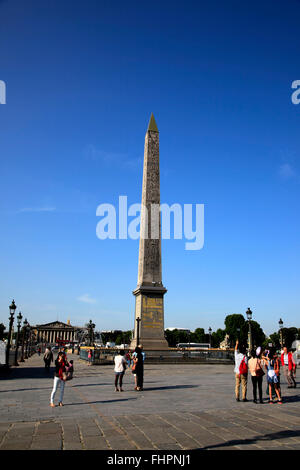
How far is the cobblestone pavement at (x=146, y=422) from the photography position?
20.5ft

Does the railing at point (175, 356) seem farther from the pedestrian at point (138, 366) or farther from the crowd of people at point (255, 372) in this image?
the crowd of people at point (255, 372)

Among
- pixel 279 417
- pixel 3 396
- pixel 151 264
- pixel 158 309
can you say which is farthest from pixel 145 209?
pixel 279 417

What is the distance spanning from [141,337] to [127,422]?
24138mm

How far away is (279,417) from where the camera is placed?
8.86 meters

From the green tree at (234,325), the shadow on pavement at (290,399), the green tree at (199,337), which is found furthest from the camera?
the green tree at (199,337)

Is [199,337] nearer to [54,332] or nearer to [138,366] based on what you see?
[54,332]

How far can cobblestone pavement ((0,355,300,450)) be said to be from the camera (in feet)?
20.5

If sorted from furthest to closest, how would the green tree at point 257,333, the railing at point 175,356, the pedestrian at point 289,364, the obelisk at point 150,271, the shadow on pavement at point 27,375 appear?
the green tree at point 257,333, the obelisk at point 150,271, the railing at point 175,356, the shadow on pavement at point 27,375, the pedestrian at point 289,364

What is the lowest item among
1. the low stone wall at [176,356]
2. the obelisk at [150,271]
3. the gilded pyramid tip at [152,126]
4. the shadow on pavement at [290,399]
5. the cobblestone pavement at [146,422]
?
the low stone wall at [176,356]

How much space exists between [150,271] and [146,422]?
24809 millimetres

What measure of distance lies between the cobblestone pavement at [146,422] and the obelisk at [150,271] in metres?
19.0

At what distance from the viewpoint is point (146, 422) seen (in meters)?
7.92

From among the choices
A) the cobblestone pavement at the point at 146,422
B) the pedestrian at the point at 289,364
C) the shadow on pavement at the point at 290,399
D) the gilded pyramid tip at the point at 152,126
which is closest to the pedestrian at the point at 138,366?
the cobblestone pavement at the point at 146,422
